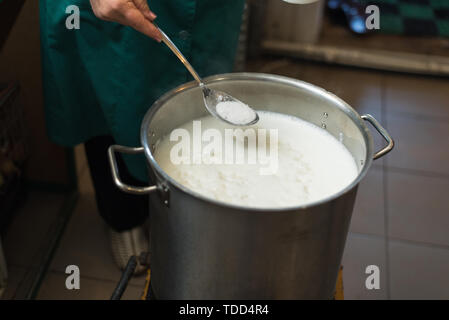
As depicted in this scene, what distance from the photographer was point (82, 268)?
169 centimetres

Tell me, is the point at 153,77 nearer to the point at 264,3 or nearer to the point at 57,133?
the point at 57,133

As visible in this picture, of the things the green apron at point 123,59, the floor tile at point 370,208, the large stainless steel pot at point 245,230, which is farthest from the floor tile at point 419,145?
the large stainless steel pot at point 245,230

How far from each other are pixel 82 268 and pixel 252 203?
1.00 metres

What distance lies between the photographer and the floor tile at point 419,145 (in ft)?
6.78

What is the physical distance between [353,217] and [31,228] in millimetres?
1164

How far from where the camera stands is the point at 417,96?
2.53m

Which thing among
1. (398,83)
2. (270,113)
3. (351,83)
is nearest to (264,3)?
(351,83)

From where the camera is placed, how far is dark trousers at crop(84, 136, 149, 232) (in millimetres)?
1504

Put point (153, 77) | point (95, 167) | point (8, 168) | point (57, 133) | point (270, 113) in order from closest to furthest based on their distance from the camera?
point (270, 113)
point (153, 77)
point (57, 133)
point (95, 167)
point (8, 168)

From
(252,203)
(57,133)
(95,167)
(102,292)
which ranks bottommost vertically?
(102,292)

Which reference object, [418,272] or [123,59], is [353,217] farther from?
[123,59]

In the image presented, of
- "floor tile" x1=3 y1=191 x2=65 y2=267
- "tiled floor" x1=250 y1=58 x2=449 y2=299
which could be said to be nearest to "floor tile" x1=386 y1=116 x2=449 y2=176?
"tiled floor" x1=250 y1=58 x2=449 y2=299
